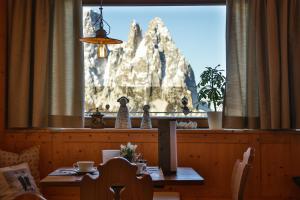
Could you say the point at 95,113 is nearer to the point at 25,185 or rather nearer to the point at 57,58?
the point at 57,58

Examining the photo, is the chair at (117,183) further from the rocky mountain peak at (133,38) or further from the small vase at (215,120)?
the rocky mountain peak at (133,38)

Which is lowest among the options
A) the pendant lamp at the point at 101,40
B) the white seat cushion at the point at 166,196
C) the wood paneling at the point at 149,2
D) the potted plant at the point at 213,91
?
the white seat cushion at the point at 166,196

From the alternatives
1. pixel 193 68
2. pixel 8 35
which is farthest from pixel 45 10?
pixel 193 68

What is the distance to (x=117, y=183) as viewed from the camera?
6.94ft

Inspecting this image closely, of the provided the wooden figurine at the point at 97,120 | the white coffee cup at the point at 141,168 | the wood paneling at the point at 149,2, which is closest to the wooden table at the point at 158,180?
the white coffee cup at the point at 141,168

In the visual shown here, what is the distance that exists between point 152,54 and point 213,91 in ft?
2.35

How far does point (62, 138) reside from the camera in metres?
3.77

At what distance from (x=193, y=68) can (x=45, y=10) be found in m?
1.47

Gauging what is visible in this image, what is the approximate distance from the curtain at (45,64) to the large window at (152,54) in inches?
10.0

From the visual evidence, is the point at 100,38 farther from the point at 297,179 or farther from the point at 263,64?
the point at 297,179

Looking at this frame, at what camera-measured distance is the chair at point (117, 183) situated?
6.88 ft

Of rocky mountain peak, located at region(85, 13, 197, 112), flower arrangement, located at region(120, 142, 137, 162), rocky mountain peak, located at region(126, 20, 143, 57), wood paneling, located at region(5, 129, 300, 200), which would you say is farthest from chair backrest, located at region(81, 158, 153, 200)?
rocky mountain peak, located at region(126, 20, 143, 57)

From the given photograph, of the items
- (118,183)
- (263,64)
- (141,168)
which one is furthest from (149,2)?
(118,183)

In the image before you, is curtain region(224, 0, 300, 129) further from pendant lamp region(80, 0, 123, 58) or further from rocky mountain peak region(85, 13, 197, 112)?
pendant lamp region(80, 0, 123, 58)
